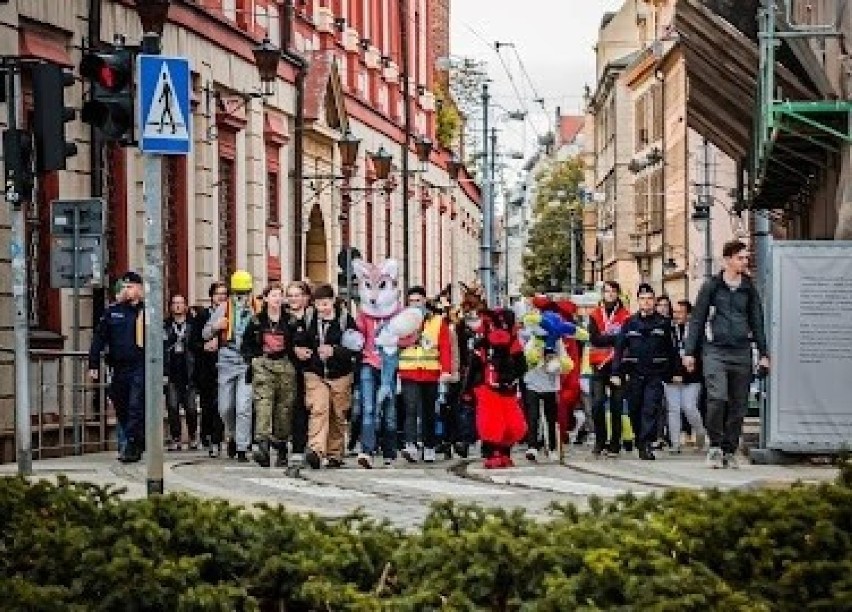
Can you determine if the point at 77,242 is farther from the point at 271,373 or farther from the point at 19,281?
the point at 19,281

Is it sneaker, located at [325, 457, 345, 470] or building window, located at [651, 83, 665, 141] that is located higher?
building window, located at [651, 83, 665, 141]

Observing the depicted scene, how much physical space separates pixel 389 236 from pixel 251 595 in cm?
5270

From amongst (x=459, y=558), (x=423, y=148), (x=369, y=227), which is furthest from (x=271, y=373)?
(x=423, y=148)

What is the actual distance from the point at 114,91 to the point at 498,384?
28.9 ft

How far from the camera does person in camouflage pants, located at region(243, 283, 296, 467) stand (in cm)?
2258

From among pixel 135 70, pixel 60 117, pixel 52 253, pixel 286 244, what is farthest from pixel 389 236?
pixel 135 70

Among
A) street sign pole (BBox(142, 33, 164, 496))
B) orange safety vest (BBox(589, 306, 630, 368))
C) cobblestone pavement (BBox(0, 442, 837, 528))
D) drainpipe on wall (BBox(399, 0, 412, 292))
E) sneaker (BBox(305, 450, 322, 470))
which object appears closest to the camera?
street sign pole (BBox(142, 33, 164, 496))

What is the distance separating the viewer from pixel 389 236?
6041cm

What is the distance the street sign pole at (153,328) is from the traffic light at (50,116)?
4.17 meters

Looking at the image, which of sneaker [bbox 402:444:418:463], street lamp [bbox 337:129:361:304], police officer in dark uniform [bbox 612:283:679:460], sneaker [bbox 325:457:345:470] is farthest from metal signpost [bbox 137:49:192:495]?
street lamp [bbox 337:129:361:304]

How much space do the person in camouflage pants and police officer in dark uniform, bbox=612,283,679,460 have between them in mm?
3772

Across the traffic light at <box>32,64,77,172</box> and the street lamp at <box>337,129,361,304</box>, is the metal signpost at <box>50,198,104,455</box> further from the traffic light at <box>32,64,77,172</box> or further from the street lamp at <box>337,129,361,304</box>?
the street lamp at <box>337,129,361,304</box>

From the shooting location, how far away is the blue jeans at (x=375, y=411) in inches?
929

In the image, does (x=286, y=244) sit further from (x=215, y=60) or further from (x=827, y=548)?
(x=827, y=548)
